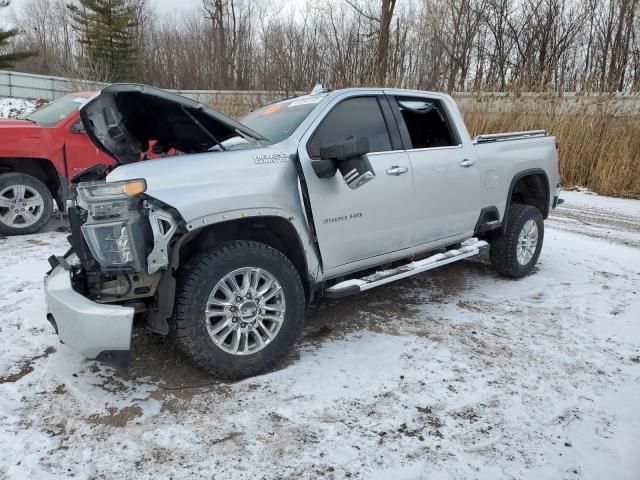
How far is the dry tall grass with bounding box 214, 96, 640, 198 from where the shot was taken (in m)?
11.3

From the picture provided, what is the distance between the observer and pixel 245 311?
3.03 m

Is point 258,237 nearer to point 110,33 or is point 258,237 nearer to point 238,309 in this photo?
point 238,309

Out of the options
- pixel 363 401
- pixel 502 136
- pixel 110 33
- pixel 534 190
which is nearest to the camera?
pixel 363 401

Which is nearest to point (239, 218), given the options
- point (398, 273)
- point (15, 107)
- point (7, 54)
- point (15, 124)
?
point (398, 273)

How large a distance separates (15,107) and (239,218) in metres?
22.8

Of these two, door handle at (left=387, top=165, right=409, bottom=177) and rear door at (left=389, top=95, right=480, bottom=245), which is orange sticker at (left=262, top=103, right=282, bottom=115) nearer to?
rear door at (left=389, top=95, right=480, bottom=245)

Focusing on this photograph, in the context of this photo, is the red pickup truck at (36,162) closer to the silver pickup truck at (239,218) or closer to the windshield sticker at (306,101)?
the windshield sticker at (306,101)

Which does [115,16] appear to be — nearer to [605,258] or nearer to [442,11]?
[442,11]

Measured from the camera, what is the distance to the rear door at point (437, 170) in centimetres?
414

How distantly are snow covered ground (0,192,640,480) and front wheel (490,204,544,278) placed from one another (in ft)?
2.45

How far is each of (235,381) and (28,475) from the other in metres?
1.20

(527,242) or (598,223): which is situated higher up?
(527,242)

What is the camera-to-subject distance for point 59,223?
7.38m

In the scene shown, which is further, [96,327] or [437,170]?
[437,170]
